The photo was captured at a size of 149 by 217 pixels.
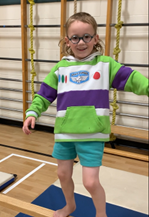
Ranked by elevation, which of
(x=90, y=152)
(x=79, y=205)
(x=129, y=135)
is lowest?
(x=79, y=205)

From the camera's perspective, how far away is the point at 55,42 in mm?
2791

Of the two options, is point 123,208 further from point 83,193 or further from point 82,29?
point 82,29

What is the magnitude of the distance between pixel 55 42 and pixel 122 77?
202cm

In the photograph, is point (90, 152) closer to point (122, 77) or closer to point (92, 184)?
point (92, 184)

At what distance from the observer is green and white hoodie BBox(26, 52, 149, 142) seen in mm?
945

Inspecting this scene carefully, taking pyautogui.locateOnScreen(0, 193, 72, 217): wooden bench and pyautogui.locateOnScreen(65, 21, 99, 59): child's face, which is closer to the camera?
pyautogui.locateOnScreen(65, 21, 99, 59): child's face

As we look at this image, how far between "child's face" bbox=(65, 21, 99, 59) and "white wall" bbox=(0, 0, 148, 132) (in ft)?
5.15

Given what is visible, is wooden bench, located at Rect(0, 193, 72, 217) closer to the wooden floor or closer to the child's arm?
the wooden floor

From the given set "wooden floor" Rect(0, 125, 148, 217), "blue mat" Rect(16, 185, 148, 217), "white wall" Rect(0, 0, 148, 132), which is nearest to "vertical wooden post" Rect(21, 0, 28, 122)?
"white wall" Rect(0, 0, 148, 132)

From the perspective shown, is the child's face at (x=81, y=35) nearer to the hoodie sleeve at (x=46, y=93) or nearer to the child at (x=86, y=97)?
the child at (x=86, y=97)

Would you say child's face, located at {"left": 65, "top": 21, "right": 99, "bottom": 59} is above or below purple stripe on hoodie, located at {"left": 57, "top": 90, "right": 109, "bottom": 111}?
above

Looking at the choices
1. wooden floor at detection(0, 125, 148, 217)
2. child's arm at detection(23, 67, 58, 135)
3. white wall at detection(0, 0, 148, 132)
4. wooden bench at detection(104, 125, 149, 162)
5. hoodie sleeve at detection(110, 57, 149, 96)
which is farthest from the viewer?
white wall at detection(0, 0, 148, 132)

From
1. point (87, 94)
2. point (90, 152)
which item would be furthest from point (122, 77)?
point (90, 152)

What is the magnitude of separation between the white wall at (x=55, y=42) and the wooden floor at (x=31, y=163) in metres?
0.47
